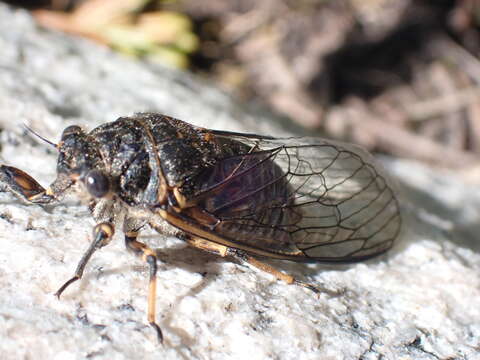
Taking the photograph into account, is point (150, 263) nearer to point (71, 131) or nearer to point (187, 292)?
point (187, 292)

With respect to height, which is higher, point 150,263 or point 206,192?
point 206,192

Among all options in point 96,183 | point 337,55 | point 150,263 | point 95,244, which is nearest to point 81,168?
point 96,183

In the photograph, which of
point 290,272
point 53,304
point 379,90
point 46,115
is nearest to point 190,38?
point 379,90

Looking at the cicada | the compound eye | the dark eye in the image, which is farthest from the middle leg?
the compound eye

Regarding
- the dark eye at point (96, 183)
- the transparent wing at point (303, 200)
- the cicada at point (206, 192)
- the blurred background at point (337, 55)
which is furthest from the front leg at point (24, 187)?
the blurred background at point (337, 55)

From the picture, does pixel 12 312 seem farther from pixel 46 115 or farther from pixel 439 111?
pixel 439 111

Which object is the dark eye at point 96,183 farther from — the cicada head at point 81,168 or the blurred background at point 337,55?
the blurred background at point 337,55
